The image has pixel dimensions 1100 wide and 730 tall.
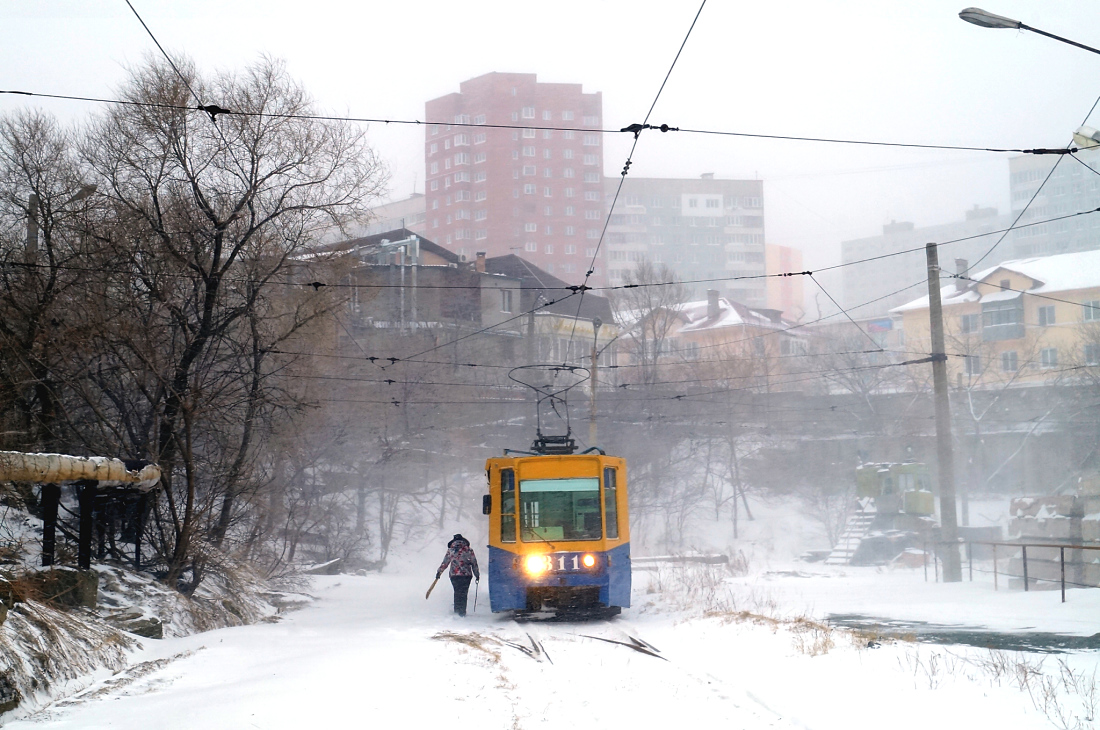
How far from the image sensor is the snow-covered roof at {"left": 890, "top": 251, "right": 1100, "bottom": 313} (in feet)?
189

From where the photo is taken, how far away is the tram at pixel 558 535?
1490 centimetres

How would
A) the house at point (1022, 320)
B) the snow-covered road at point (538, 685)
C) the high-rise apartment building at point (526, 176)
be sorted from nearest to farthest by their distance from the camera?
the snow-covered road at point (538, 685), the house at point (1022, 320), the high-rise apartment building at point (526, 176)

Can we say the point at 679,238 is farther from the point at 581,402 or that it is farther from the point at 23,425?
the point at 23,425

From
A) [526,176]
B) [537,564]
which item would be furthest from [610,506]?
[526,176]

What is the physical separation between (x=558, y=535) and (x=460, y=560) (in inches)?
93.8

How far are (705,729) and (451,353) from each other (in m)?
42.3

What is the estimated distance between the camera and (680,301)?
60844 mm

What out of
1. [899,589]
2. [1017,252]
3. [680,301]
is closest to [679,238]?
[1017,252]

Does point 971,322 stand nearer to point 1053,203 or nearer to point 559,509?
point 559,509

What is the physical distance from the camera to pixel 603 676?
9.30 meters

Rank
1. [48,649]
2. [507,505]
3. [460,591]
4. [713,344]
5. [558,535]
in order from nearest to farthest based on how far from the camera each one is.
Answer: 1. [48,649]
2. [558,535]
3. [507,505]
4. [460,591]
5. [713,344]

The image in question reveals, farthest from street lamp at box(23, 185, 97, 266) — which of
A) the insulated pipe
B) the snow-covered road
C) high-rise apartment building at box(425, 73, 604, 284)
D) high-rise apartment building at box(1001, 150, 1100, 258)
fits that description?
high-rise apartment building at box(1001, 150, 1100, 258)

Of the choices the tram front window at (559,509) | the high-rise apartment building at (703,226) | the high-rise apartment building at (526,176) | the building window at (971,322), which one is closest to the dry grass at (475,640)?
the tram front window at (559,509)

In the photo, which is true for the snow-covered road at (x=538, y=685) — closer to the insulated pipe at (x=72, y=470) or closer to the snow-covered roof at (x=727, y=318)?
the insulated pipe at (x=72, y=470)
